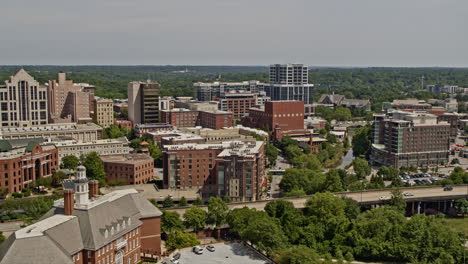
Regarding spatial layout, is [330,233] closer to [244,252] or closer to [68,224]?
[244,252]

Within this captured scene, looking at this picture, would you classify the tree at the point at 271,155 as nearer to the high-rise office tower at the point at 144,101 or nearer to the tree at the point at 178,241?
the high-rise office tower at the point at 144,101

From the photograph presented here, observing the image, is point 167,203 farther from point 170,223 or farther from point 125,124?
point 125,124

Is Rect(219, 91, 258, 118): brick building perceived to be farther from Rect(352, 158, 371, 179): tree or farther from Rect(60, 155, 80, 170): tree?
Rect(60, 155, 80, 170): tree

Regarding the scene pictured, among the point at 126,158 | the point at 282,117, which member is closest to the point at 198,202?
the point at 126,158

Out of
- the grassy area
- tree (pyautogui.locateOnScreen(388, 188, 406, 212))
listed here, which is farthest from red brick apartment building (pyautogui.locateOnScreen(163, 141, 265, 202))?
the grassy area

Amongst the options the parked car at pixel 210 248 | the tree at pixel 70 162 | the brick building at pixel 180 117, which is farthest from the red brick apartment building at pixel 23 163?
the brick building at pixel 180 117

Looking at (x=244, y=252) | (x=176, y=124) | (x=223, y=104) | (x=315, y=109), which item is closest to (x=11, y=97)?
(x=176, y=124)
